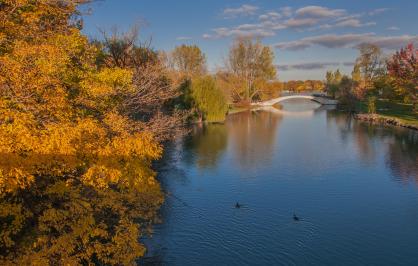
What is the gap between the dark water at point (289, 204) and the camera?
764 inches

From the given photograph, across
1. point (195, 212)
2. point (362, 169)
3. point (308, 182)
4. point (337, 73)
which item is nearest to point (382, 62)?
point (337, 73)

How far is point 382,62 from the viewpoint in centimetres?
10256

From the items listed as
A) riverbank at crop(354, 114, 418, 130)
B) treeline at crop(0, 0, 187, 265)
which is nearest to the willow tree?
riverbank at crop(354, 114, 418, 130)

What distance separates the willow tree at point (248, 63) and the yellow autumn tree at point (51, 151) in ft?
318

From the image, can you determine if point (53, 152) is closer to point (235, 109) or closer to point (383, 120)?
point (383, 120)

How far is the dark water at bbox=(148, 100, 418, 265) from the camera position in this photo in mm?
19406

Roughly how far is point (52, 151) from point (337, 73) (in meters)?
161

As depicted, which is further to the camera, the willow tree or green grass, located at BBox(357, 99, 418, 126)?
the willow tree

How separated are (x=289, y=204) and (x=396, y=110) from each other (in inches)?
2606

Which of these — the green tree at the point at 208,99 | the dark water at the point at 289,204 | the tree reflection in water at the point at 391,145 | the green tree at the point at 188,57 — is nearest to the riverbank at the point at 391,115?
the tree reflection in water at the point at 391,145

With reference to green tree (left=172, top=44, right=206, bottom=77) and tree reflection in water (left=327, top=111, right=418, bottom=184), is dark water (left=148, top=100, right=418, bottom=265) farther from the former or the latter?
green tree (left=172, top=44, right=206, bottom=77)

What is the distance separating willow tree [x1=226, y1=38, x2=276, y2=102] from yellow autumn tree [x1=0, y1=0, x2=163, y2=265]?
9678 centimetres

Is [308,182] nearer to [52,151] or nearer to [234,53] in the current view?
[52,151]

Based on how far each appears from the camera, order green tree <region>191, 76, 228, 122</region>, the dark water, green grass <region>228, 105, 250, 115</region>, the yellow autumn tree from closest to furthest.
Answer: the yellow autumn tree, the dark water, green tree <region>191, 76, 228, 122</region>, green grass <region>228, 105, 250, 115</region>
